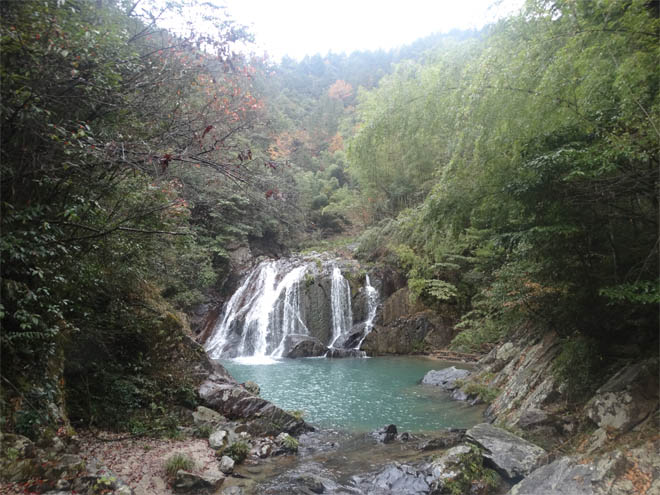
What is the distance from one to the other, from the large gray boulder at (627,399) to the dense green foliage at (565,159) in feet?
1.86

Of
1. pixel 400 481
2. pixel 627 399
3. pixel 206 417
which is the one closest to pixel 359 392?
pixel 206 417

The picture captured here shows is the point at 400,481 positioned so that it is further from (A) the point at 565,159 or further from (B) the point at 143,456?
(A) the point at 565,159

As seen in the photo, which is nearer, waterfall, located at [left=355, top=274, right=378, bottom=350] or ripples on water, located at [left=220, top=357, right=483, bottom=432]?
ripples on water, located at [left=220, top=357, right=483, bottom=432]

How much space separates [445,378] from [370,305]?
7.37 m

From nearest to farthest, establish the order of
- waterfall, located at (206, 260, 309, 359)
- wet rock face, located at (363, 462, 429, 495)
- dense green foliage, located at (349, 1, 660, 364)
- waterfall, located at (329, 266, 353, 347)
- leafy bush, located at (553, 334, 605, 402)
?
1. dense green foliage, located at (349, 1, 660, 364)
2. wet rock face, located at (363, 462, 429, 495)
3. leafy bush, located at (553, 334, 605, 402)
4. waterfall, located at (206, 260, 309, 359)
5. waterfall, located at (329, 266, 353, 347)

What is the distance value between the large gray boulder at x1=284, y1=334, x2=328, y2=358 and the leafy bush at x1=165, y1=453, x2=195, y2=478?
1168 cm

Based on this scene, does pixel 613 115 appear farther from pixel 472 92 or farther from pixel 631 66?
pixel 472 92

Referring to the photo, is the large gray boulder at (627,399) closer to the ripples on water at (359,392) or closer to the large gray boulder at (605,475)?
the large gray boulder at (605,475)

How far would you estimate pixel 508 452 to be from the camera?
16.4 feet

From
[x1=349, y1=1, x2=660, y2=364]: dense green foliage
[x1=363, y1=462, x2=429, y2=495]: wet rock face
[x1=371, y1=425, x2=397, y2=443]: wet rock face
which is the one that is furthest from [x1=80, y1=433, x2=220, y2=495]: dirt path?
[x1=349, y1=1, x2=660, y2=364]: dense green foliage

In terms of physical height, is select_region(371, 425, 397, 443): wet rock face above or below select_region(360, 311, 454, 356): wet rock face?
above

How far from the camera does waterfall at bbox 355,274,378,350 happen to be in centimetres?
1731

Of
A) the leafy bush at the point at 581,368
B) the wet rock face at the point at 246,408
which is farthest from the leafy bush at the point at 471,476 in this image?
the wet rock face at the point at 246,408

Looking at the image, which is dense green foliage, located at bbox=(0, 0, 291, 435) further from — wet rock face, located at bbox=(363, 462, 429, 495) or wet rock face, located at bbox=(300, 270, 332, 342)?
wet rock face, located at bbox=(300, 270, 332, 342)
